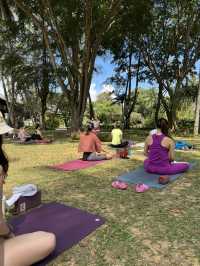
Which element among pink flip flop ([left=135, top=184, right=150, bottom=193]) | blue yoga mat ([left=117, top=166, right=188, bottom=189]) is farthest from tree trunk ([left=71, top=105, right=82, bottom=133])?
pink flip flop ([left=135, top=184, right=150, bottom=193])

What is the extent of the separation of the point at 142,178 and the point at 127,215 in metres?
1.78

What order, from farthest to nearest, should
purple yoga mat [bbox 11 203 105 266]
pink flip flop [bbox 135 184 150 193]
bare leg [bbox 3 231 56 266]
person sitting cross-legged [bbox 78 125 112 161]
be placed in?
person sitting cross-legged [bbox 78 125 112 161] < pink flip flop [bbox 135 184 150 193] < purple yoga mat [bbox 11 203 105 266] < bare leg [bbox 3 231 56 266]

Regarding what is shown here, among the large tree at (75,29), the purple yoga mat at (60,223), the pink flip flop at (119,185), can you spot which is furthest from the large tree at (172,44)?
the purple yoga mat at (60,223)

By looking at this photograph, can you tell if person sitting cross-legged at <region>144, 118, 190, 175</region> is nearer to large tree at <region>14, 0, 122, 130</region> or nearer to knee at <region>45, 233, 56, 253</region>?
knee at <region>45, 233, 56, 253</region>

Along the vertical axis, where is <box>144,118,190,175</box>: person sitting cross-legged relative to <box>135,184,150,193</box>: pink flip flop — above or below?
above

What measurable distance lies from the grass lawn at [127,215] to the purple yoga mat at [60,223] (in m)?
0.10

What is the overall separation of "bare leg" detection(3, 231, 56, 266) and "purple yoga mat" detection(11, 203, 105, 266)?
0.28 meters

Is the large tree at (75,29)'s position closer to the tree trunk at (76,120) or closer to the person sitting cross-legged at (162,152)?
→ the tree trunk at (76,120)

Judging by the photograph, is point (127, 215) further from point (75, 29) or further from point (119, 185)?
point (75, 29)

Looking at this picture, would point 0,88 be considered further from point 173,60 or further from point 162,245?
point 162,245

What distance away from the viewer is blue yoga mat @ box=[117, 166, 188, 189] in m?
4.96

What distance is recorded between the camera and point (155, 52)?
64.0 feet

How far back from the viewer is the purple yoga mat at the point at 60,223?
2965 millimetres

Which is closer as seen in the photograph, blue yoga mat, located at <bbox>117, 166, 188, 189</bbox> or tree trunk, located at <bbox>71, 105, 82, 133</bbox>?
blue yoga mat, located at <bbox>117, 166, 188, 189</bbox>
